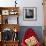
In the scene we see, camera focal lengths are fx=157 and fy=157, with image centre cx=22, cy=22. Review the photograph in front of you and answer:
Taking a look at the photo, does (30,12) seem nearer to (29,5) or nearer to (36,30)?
(29,5)

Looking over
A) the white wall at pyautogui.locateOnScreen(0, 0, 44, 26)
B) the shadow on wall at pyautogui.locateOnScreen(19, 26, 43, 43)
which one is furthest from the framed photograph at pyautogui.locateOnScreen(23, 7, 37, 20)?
the shadow on wall at pyautogui.locateOnScreen(19, 26, 43, 43)

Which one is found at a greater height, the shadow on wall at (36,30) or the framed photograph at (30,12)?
the framed photograph at (30,12)

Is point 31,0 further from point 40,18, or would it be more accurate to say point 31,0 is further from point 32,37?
point 32,37

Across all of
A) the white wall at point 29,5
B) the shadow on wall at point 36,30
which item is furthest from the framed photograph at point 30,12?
the shadow on wall at point 36,30

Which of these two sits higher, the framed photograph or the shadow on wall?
the framed photograph

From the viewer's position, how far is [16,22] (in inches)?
235

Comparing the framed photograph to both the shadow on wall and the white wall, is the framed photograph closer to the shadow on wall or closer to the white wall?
the white wall

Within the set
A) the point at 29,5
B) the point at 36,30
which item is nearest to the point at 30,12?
the point at 29,5

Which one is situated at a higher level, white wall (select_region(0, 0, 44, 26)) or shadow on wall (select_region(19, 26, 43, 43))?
white wall (select_region(0, 0, 44, 26))

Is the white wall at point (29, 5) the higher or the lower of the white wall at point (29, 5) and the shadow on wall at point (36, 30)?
the higher

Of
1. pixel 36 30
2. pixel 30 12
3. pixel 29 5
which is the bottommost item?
pixel 36 30

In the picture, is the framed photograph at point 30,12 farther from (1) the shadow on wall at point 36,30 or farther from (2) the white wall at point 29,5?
(1) the shadow on wall at point 36,30

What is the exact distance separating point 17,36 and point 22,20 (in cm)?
64

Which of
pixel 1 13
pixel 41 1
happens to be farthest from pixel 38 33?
pixel 1 13
